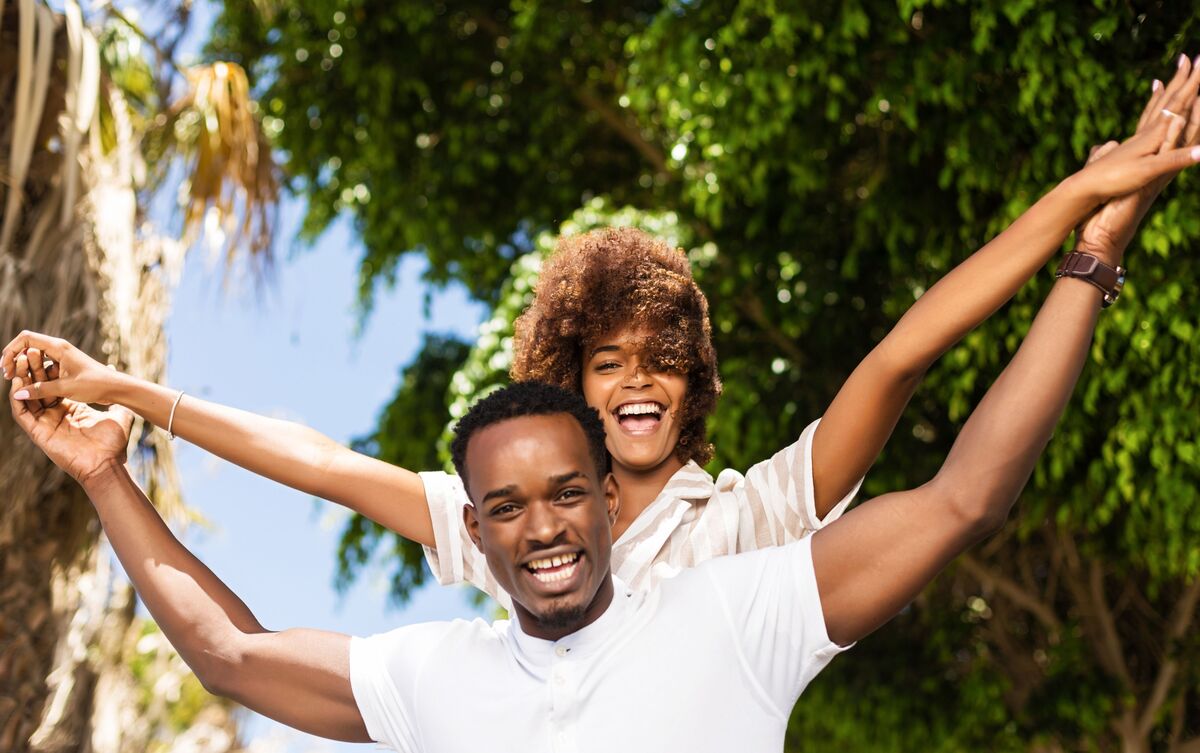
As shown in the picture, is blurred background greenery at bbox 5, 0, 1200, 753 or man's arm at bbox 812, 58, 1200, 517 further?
blurred background greenery at bbox 5, 0, 1200, 753

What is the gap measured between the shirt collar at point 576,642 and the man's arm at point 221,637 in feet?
0.89

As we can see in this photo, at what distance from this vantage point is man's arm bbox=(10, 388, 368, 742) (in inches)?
79.8

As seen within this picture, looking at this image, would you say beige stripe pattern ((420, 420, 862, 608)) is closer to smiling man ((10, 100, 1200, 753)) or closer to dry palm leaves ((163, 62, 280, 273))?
smiling man ((10, 100, 1200, 753))

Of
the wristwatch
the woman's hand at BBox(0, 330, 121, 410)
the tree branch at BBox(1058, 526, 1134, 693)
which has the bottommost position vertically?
the wristwatch

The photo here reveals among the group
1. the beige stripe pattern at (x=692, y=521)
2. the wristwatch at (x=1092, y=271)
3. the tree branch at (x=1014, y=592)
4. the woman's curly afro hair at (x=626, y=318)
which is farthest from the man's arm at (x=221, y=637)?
the tree branch at (x=1014, y=592)

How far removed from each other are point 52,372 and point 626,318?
3.40 ft

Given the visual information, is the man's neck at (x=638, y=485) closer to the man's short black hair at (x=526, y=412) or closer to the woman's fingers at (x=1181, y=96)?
the man's short black hair at (x=526, y=412)

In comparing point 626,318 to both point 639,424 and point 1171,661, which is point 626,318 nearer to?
point 639,424

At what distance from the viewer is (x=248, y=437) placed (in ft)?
7.93

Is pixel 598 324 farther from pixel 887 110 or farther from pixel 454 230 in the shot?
pixel 454 230

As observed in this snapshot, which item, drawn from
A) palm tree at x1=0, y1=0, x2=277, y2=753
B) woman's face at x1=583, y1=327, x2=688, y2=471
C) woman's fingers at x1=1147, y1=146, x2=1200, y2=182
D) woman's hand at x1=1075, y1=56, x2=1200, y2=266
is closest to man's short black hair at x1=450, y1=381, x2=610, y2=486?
woman's face at x1=583, y1=327, x2=688, y2=471

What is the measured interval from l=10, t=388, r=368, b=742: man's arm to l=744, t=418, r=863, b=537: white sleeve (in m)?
0.74

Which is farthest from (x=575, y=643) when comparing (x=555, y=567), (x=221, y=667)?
(x=221, y=667)

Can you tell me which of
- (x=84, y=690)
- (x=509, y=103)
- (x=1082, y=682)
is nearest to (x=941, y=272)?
(x=1082, y=682)
